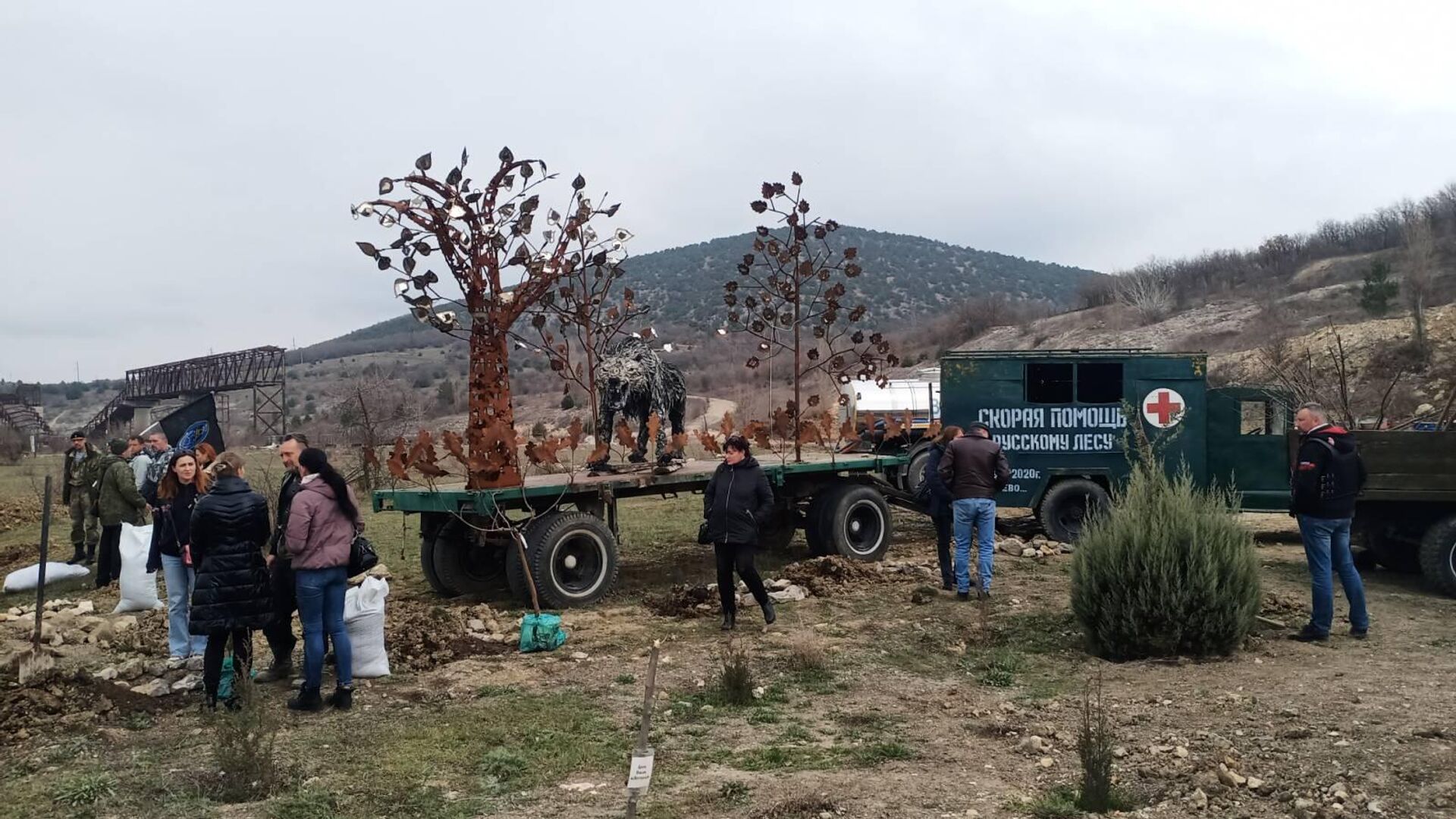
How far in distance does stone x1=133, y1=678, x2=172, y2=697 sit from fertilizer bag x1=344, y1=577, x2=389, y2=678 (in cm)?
114

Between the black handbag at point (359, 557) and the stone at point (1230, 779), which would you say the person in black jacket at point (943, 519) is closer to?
the stone at point (1230, 779)

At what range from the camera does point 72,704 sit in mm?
6352

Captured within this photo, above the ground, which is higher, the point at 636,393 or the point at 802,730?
the point at 636,393

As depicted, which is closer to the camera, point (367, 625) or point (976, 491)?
point (367, 625)

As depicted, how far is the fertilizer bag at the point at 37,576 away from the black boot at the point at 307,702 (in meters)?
6.29

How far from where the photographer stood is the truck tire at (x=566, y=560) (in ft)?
29.4

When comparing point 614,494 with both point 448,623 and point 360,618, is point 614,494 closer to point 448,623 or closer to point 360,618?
point 448,623

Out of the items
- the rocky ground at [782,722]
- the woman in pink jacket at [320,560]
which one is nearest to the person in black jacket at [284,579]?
the woman in pink jacket at [320,560]

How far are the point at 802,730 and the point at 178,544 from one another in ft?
14.7

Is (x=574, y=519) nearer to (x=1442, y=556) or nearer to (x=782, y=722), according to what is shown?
(x=782, y=722)

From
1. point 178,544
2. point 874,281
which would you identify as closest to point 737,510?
point 178,544

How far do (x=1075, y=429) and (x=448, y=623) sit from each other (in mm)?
7674

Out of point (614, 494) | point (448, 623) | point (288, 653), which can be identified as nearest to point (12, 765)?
point (288, 653)

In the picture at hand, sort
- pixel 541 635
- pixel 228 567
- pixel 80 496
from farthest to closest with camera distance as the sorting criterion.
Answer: pixel 80 496 → pixel 541 635 → pixel 228 567
